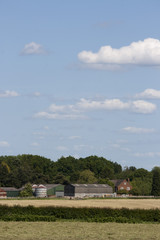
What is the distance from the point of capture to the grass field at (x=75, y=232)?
38.3 meters

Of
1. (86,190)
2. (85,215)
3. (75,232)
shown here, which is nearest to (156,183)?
(86,190)

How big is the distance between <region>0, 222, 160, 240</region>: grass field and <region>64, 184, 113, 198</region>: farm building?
126137 millimetres

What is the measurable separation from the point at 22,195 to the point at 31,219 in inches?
4161

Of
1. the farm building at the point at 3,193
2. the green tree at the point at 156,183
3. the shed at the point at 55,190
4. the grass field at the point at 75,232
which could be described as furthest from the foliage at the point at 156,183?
the grass field at the point at 75,232

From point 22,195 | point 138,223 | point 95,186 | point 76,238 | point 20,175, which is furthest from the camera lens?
point 20,175

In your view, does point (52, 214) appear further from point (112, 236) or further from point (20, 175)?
point (20, 175)

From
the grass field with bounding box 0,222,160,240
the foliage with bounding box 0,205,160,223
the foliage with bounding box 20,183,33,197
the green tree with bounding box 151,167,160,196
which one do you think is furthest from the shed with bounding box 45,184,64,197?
the grass field with bounding box 0,222,160,240

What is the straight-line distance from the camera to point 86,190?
578ft

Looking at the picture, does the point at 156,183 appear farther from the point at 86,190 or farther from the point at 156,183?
the point at 86,190

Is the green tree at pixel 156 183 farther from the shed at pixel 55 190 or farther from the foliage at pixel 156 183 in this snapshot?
the shed at pixel 55 190

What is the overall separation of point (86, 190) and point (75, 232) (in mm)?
135672

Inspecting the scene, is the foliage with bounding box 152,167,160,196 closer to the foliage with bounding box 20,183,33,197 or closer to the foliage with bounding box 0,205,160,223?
the foliage with bounding box 20,183,33,197

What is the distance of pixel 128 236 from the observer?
39.6 metres

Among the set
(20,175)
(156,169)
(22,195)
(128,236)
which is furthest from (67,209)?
(20,175)
